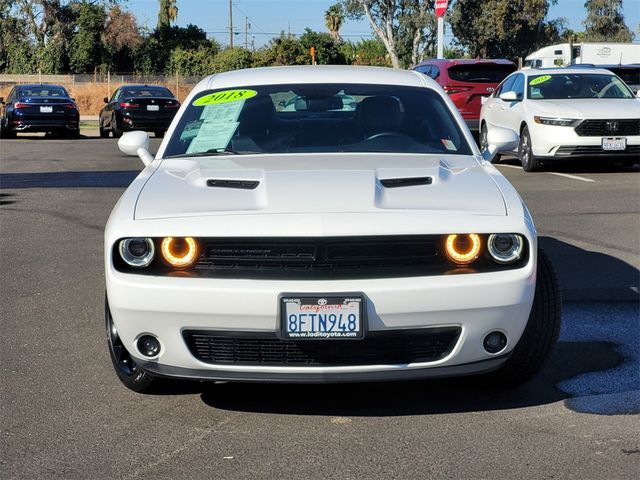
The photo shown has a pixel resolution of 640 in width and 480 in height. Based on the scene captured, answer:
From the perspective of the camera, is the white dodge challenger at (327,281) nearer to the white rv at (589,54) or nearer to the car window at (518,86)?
the car window at (518,86)

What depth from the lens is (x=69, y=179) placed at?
14.4 metres

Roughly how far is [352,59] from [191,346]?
6226 centimetres

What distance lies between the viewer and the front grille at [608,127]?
1409 centimetres

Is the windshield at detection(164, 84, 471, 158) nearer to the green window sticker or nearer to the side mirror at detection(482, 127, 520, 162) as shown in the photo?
the green window sticker

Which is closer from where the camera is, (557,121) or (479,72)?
(557,121)

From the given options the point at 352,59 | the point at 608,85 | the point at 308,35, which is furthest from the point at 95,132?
the point at 352,59

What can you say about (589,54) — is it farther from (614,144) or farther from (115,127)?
(614,144)

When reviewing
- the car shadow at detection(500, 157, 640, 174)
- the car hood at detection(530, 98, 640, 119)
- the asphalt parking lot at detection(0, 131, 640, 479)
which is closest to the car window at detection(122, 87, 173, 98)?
the car shadow at detection(500, 157, 640, 174)

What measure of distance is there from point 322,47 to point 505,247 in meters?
56.1

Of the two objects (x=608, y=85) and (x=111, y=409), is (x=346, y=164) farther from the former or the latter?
(x=608, y=85)

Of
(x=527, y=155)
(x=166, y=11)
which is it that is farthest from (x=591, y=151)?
(x=166, y=11)

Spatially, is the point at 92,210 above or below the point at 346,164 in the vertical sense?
below

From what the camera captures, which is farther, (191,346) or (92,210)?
(92,210)

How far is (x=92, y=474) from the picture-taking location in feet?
12.6
